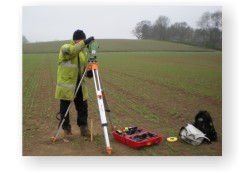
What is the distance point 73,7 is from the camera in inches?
265

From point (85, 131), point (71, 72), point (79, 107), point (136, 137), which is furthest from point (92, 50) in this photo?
point (136, 137)

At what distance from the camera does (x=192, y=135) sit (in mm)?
6340

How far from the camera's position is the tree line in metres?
7.03

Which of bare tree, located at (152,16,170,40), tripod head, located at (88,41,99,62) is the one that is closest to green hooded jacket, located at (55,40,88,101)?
tripod head, located at (88,41,99,62)

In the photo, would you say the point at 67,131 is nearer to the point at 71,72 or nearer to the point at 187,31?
the point at 71,72

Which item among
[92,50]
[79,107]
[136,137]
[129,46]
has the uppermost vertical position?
[129,46]

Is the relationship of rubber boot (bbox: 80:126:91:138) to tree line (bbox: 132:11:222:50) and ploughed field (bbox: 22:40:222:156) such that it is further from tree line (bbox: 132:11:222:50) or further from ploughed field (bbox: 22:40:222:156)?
tree line (bbox: 132:11:222:50)

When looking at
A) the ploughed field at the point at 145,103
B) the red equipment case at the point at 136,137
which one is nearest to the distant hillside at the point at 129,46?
the ploughed field at the point at 145,103

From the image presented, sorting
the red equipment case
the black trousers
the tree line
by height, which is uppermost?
the tree line

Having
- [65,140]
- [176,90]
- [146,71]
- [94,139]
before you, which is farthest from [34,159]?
[146,71]

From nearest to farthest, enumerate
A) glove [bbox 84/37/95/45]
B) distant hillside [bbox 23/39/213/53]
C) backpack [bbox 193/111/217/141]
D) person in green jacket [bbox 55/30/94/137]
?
glove [bbox 84/37/95/45] < person in green jacket [bbox 55/30/94/137] < backpack [bbox 193/111/217/141] < distant hillside [bbox 23/39/213/53]

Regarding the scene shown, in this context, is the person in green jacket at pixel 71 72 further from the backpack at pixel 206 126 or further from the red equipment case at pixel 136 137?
the backpack at pixel 206 126

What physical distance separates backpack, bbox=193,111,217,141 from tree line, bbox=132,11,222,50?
1412mm

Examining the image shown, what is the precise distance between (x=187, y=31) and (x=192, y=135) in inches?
92.4
